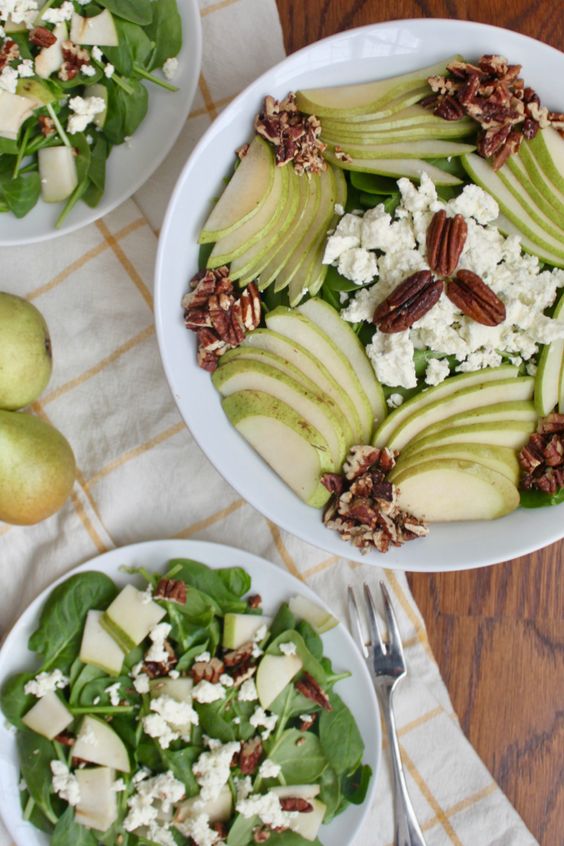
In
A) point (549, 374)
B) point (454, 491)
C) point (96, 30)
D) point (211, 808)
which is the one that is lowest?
point (211, 808)

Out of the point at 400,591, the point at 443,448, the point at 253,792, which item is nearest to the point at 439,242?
the point at 443,448

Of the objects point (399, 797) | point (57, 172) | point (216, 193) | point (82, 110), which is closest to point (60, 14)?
point (82, 110)

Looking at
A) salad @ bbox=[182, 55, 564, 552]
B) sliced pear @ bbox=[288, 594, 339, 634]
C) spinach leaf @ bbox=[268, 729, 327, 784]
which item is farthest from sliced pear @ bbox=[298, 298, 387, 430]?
spinach leaf @ bbox=[268, 729, 327, 784]

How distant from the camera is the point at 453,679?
5.73ft

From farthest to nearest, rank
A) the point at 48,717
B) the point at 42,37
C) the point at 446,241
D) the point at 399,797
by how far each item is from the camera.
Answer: the point at 399,797 → the point at 48,717 → the point at 42,37 → the point at 446,241

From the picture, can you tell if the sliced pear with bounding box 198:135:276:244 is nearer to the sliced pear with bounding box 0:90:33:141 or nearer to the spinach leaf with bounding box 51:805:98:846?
the sliced pear with bounding box 0:90:33:141

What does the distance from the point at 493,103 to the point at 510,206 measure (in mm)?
165

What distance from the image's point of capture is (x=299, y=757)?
64.4 inches

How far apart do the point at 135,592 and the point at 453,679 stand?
26.5 inches

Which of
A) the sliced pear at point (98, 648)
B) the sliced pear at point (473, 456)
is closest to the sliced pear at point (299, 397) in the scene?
the sliced pear at point (473, 456)

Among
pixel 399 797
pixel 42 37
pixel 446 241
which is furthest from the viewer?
pixel 399 797

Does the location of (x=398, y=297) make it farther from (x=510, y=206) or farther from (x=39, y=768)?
(x=39, y=768)

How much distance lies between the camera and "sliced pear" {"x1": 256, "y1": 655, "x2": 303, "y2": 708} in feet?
5.25

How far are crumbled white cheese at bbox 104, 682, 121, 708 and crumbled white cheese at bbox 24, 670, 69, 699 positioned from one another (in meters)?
0.09
